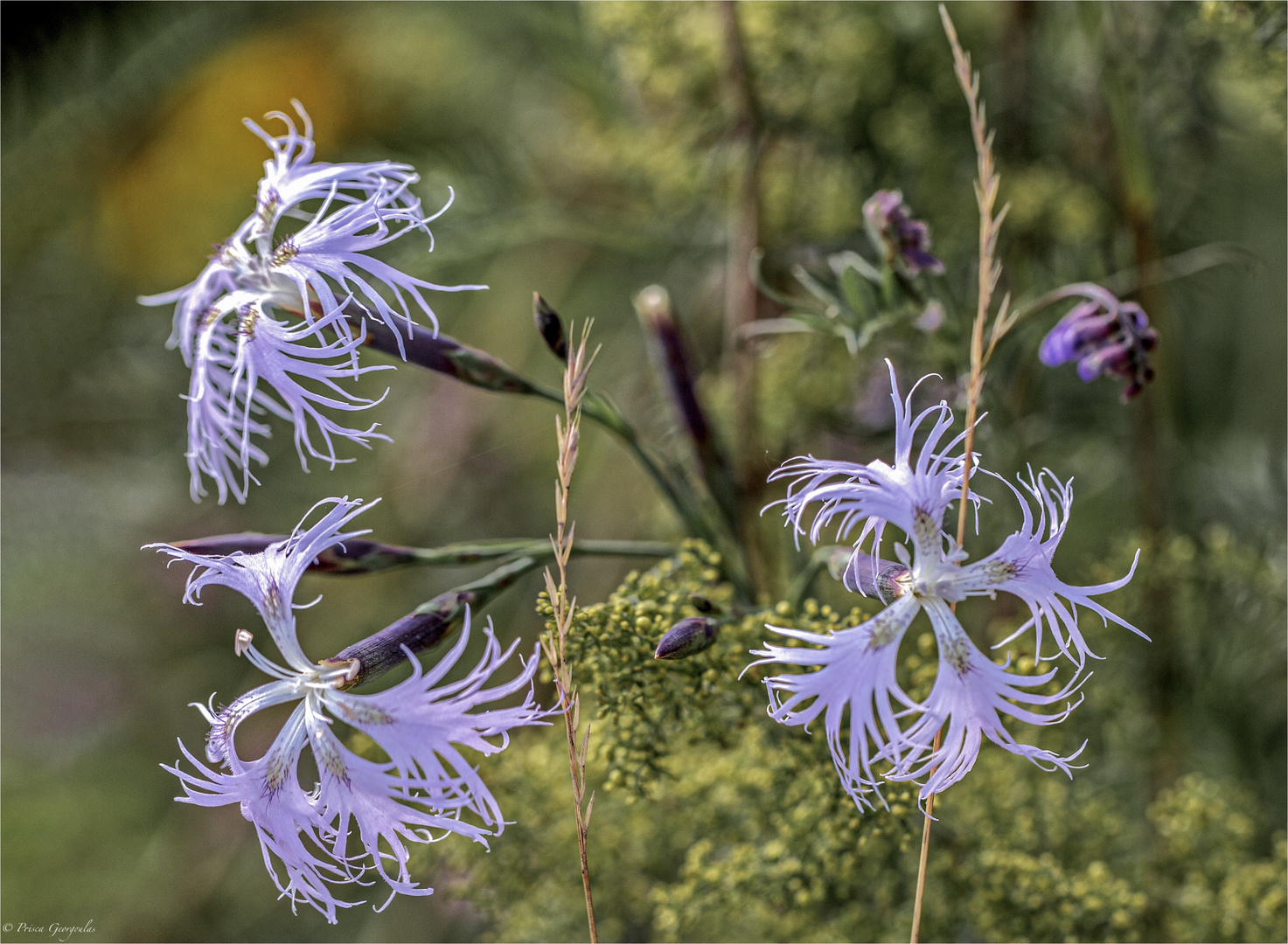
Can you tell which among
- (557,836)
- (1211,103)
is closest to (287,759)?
(557,836)

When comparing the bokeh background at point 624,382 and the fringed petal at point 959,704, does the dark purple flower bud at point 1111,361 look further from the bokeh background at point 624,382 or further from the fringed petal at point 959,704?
the fringed petal at point 959,704

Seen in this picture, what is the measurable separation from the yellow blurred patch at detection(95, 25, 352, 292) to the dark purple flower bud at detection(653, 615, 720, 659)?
1696mm

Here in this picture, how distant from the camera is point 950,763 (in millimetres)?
576

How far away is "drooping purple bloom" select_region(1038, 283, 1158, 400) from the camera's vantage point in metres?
0.72

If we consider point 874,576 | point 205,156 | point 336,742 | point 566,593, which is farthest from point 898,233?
point 205,156

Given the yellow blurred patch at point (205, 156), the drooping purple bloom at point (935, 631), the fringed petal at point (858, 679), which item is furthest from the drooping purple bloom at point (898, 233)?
the yellow blurred patch at point (205, 156)

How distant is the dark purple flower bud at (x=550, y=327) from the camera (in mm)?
670

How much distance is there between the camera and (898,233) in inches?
28.9

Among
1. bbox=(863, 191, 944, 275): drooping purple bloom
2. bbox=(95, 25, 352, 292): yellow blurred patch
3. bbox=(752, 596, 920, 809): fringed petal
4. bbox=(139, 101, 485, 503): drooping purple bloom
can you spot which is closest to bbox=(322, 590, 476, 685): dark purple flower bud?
bbox=(139, 101, 485, 503): drooping purple bloom

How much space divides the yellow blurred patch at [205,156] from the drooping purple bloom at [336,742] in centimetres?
157

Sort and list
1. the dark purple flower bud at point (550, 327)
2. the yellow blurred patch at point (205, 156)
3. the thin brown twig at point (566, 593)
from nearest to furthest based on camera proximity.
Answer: the thin brown twig at point (566, 593), the dark purple flower bud at point (550, 327), the yellow blurred patch at point (205, 156)

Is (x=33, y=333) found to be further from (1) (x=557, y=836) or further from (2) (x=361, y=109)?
(1) (x=557, y=836)

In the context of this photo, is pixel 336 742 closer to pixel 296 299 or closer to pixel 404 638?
pixel 404 638

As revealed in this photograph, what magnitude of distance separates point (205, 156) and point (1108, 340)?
1.94 metres
